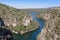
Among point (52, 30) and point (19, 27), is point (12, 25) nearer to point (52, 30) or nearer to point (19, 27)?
point (19, 27)

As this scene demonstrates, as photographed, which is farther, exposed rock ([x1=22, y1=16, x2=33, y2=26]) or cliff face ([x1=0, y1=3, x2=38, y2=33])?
exposed rock ([x1=22, y1=16, x2=33, y2=26])

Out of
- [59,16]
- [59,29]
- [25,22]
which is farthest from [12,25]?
[59,29]

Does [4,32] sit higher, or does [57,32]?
[57,32]

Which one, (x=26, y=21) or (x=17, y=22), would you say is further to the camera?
(x=26, y=21)

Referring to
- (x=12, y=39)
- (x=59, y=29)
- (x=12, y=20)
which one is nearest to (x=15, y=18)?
(x=12, y=20)

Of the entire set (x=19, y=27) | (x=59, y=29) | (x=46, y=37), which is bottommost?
(x=19, y=27)

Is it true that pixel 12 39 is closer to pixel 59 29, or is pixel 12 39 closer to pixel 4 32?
pixel 4 32

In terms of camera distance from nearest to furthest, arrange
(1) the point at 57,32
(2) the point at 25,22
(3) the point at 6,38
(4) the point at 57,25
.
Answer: (1) the point at 57,32 → (4) the point at 57,25 → (3) the point at 6,38 → (2) the point at 25,22

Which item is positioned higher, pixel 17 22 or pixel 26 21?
pixel 26 21

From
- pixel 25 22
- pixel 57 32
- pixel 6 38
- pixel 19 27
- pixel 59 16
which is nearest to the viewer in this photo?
pixel 57 32

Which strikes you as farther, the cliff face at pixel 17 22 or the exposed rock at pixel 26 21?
the exposed rock at pixel 26 21

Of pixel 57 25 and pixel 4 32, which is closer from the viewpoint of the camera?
pixel 57 25
